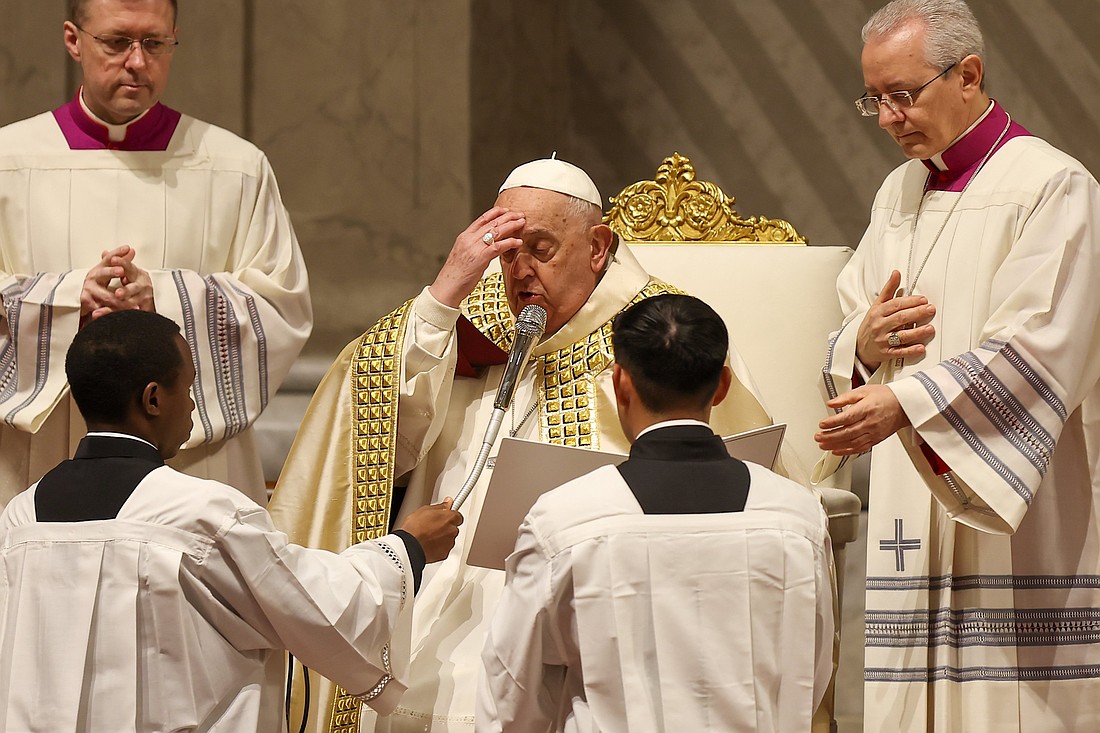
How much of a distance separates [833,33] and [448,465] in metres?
3.32

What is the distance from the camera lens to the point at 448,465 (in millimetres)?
4074

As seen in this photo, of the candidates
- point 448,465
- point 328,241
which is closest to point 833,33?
point 328,241

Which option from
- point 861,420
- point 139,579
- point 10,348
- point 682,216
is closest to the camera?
point 139,579

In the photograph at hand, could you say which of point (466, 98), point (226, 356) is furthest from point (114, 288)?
point (466, 98)

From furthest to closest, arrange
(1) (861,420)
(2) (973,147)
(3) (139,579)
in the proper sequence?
(2) (973,147)
(1) (861,420)
(3) (139,579)

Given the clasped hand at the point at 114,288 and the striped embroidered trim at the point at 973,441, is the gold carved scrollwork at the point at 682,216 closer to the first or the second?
the striped embroidered trim at the point at 973,441

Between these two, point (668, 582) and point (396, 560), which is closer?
point (668, 582)

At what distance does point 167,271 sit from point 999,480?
7.19 feet

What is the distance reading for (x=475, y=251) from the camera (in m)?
3.84

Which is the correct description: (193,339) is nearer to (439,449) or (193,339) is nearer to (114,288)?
(114,288)

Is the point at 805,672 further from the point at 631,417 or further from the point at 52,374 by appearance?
the point at 52,374

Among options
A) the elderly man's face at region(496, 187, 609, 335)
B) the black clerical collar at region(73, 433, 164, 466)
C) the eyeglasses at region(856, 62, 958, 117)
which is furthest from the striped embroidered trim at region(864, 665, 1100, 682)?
the black clerical collar at region(73, 433, 164, 466)

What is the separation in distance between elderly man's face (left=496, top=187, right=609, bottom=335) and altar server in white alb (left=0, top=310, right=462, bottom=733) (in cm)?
122

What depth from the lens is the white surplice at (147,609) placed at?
284cm
